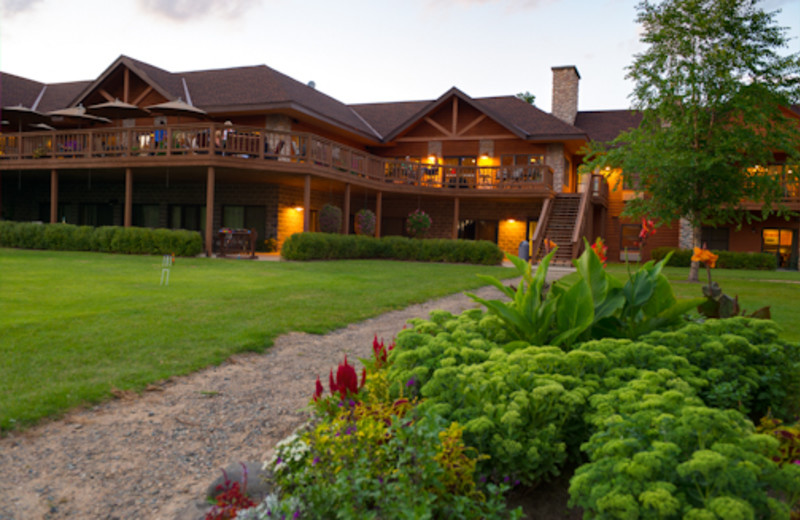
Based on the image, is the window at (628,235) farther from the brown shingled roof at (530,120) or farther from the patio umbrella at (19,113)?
the patio umbrella at (19,113)

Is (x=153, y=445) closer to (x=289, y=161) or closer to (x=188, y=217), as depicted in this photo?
(x=289, y=161)

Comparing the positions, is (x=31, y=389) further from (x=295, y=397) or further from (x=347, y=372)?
(x=347, y=372)

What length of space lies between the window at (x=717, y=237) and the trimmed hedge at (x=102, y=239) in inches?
953

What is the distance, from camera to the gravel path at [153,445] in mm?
2609

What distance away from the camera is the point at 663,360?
2971 millimetres

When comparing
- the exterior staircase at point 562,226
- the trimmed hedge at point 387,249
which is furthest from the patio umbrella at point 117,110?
the exterior staircase at point 562,226

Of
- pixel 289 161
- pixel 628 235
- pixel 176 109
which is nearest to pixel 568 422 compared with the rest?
pixel 289 161

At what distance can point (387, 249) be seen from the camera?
21594 millimetres

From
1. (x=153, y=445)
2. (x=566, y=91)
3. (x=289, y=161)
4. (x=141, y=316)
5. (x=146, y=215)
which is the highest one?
(x=566, y=91)

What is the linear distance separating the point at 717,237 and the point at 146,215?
92.3 ft

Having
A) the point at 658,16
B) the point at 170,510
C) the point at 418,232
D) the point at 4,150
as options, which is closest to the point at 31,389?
the point at 170,510

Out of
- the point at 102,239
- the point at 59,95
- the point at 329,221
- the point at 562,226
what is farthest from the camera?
the point at 59,95

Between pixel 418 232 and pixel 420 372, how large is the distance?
68.0ft

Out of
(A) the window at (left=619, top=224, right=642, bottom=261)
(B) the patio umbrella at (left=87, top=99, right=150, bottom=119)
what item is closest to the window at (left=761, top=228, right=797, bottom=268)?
(A) the window at (left=619, top=224, right=642, bottom=261)
